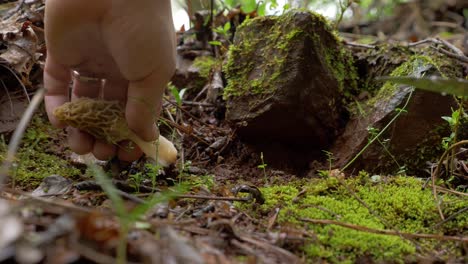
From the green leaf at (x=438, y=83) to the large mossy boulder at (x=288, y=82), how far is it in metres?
1.01

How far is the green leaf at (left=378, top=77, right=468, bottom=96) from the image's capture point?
112cm

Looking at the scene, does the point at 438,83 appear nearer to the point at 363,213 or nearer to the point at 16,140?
the point at 363,213

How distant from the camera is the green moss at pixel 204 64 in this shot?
2.88 m

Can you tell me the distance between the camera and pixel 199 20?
10.6 feet

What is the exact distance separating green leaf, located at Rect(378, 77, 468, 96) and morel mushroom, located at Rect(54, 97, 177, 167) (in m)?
1.00

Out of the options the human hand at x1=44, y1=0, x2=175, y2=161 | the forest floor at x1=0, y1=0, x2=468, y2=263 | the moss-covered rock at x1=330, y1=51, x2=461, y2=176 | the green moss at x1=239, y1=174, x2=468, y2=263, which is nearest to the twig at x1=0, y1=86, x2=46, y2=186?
the forest floor at x1=0, y1=0, x2=468, y2=263

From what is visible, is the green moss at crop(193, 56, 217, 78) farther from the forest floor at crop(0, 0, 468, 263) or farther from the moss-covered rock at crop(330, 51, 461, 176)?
the moss-covered rock at crop(330, 51, 461, 176)

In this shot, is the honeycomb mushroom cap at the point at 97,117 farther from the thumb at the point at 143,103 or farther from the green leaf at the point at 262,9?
the green leaf at the point at 262,9

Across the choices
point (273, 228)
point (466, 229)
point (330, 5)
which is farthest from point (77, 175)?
point (330, 5)

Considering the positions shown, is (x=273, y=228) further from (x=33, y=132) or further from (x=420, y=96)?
(x=33, y=132)

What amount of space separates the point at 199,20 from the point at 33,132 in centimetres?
153

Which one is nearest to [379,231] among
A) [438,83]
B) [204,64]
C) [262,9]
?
[438,83]

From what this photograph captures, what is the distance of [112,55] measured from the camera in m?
1.45

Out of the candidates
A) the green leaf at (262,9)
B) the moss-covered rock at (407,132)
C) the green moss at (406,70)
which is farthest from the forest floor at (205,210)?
the green leaf at (262,9)
